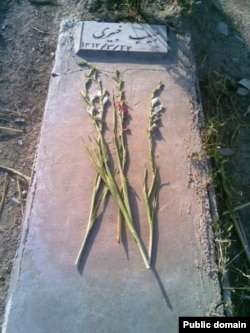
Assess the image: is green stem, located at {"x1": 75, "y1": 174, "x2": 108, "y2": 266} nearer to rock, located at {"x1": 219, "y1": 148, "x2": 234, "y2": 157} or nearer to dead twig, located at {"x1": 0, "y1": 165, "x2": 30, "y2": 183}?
dead twig, located at {"x1": 0, "y1": 165, "x2": 30, "y2": 183}

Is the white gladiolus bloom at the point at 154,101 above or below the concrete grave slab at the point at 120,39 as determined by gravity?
below

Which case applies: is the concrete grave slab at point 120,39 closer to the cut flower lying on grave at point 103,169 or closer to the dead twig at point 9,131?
the cut flower lying on grave at point 103,169

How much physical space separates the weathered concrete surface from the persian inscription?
35 centimetres

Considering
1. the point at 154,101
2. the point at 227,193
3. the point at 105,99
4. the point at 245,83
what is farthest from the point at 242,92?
the point at 105,99

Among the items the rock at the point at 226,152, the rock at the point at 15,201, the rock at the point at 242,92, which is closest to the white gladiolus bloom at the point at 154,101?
the rock at the point at 226,152

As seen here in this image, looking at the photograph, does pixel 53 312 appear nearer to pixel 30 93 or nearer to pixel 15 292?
pixel 15 292

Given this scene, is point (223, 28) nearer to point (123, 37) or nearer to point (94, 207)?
point (123, 37)

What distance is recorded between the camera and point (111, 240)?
2.24 metres

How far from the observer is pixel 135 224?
2.29 metres

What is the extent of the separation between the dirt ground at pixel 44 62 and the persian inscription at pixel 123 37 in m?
0.14

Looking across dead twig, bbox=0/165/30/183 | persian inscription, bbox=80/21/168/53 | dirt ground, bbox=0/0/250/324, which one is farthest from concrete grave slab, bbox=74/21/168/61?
dead twig, bbox=0/165/30/183

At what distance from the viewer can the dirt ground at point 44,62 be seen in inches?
110

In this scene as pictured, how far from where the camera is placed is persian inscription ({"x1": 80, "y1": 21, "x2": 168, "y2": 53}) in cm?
307

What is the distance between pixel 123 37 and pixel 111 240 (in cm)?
154
